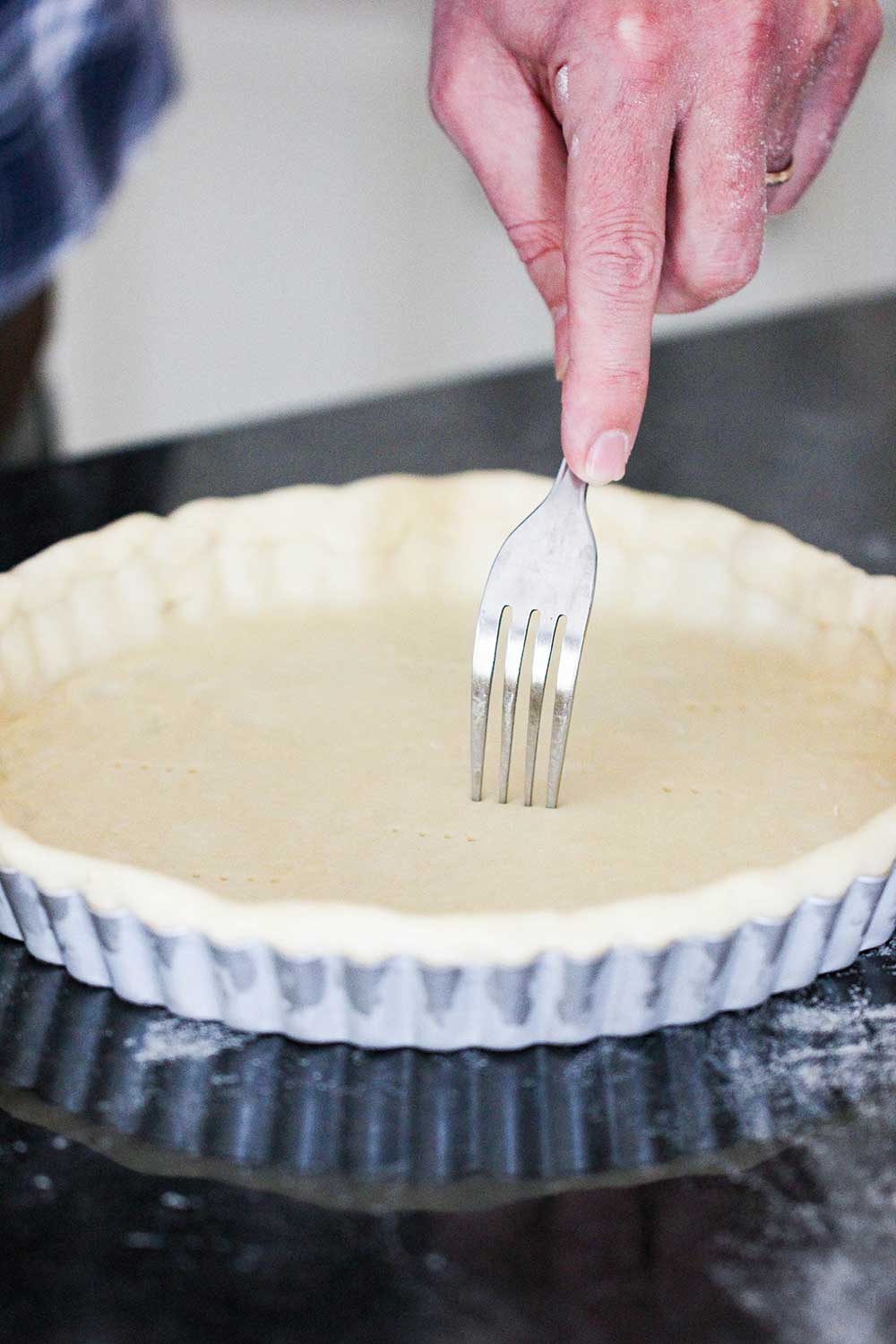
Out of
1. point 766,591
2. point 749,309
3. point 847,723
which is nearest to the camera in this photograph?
point 847,723

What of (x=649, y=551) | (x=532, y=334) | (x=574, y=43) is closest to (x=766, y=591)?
(x=649, y=551)

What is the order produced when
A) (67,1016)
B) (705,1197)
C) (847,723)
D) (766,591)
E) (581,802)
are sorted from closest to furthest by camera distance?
(705,1197)
(67,1016)
(581,802)
(847,723)
(766,591)

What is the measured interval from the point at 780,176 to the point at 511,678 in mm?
392

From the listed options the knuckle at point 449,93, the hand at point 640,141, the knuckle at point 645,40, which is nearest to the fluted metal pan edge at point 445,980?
the hand at point 640,141

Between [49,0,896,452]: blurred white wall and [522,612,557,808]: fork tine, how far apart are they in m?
2.37

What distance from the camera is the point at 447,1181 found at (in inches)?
27.6

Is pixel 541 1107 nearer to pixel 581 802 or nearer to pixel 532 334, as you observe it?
pixel 581 802

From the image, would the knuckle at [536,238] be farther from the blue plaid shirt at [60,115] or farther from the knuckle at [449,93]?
the blue plaid shirt at [60,115]

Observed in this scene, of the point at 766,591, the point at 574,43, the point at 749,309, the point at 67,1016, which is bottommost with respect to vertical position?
the point at 749,309

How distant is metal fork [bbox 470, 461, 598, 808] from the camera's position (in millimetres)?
906

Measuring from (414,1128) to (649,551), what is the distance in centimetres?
62

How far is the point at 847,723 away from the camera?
3.43 feet

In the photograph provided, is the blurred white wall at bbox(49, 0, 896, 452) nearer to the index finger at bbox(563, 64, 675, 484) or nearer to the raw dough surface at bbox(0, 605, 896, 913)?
the raw dough surface at bbox(0, 605, 896, 913)

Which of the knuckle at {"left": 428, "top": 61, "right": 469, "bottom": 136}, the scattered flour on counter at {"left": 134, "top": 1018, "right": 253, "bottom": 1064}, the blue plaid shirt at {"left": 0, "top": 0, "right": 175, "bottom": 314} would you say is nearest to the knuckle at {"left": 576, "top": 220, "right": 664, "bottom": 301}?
the knuckle at {"left": 428, "top": 61, "right": 469, "bottom": 136}
